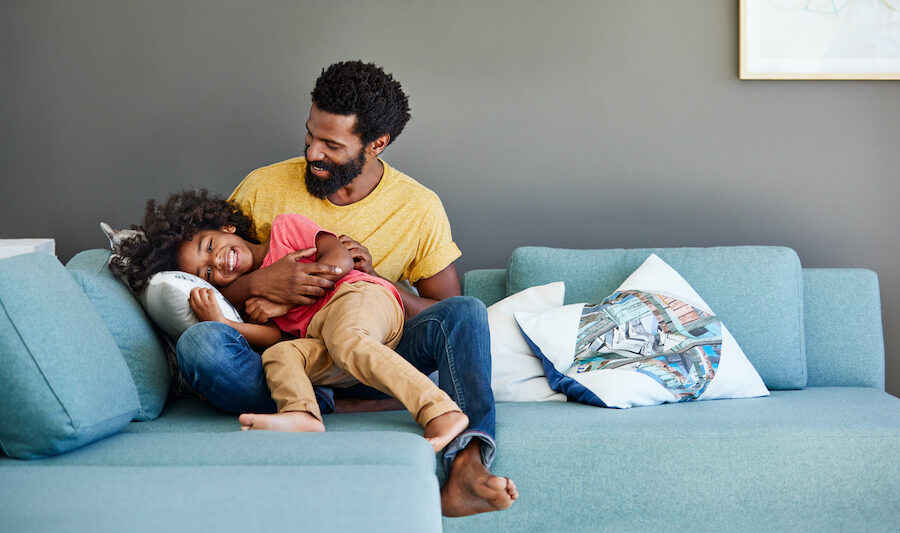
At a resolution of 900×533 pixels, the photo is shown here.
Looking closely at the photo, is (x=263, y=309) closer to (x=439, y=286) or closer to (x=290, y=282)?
(x=290, y=282)

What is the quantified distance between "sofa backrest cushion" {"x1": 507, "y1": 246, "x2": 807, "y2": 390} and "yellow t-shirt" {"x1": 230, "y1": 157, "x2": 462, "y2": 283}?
0.28m

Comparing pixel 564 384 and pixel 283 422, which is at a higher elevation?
pixel 283 422

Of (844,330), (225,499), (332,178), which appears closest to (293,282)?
(332,178)

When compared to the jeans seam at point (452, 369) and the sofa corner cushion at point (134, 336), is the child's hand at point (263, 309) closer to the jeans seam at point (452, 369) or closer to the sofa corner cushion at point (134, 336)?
the sofa corner cushion at point (134, 336)

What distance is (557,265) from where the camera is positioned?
93.3 inches

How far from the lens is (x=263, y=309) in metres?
1.99

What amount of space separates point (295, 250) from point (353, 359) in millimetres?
539

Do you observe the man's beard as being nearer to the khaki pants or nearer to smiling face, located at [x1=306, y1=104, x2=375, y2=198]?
smiling face, located at [x1=306, y1=104, x2=375, y2=198]

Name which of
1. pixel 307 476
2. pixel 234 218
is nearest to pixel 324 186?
pixel 234 218

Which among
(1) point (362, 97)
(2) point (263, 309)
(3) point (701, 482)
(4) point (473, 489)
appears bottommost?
(3) point (701, 482)

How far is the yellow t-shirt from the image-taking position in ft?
7.67

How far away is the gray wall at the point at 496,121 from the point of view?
9.17ft

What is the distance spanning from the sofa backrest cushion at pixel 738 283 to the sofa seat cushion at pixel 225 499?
1264mm

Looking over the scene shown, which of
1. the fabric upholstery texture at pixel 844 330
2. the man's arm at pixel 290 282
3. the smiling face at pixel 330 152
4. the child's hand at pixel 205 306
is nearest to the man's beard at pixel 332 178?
the smiling face at pixel 330 152
